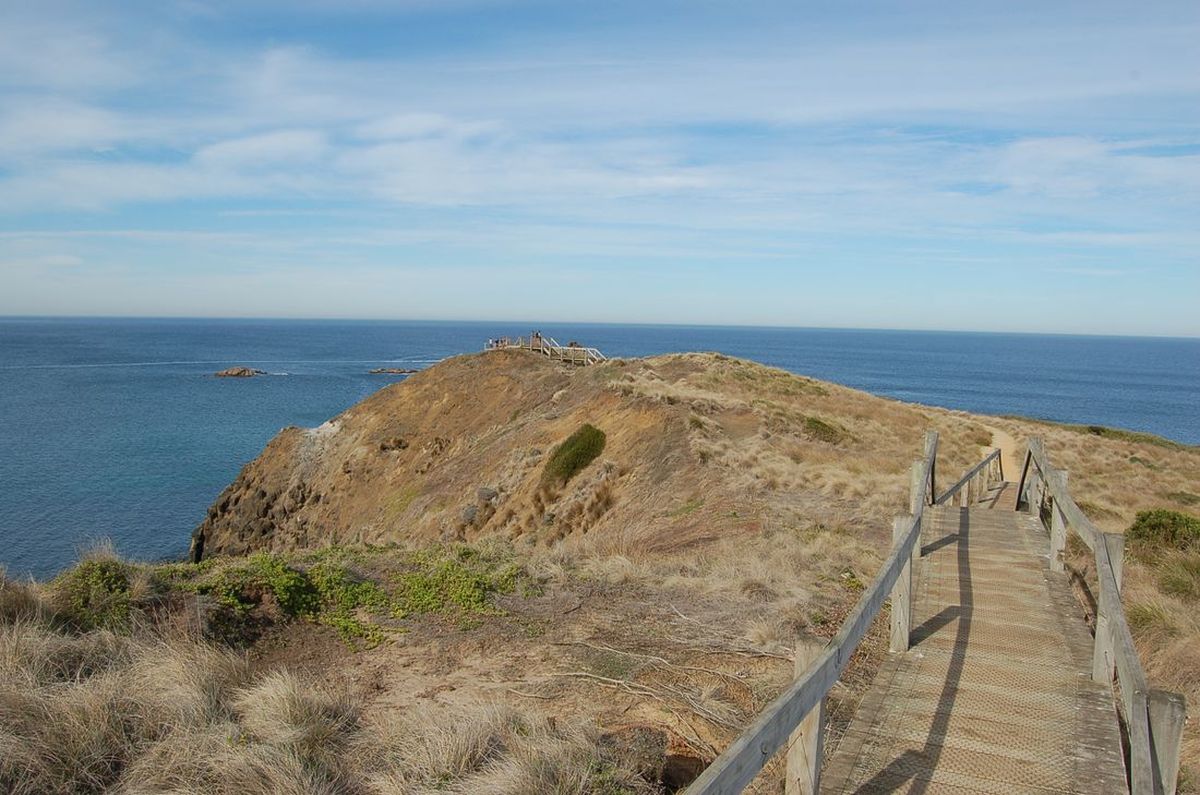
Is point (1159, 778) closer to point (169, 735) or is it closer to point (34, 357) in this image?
point (169, 735)

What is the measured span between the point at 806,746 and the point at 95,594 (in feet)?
26.0

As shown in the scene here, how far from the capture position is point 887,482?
19.3 m

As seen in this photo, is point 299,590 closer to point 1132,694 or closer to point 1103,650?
point 1103,650

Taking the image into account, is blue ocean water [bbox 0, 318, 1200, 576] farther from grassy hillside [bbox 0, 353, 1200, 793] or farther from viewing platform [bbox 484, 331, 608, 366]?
viewing platform [bbox 484, 331, 608, 366]

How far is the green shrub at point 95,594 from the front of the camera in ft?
27.5

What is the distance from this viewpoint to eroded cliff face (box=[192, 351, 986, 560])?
758 inches

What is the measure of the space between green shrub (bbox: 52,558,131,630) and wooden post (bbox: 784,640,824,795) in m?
7.25

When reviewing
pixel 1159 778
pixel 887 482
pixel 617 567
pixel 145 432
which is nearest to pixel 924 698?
pixel 1159 778

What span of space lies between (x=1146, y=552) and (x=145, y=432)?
65.4 metres

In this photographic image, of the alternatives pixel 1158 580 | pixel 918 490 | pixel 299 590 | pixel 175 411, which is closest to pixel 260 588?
pixel 299 590

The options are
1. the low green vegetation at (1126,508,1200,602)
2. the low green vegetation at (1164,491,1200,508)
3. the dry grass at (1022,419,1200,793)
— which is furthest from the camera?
the low green vegetation at (1164,491,1200,508)

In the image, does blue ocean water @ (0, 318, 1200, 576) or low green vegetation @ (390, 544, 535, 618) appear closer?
low green vegetation @ (390, 544, 535, 618)

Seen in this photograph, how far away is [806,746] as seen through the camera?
14.3 ft

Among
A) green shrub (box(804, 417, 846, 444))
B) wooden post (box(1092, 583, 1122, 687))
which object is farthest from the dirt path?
wooden post (box(1092, 583, 1122, 687))
